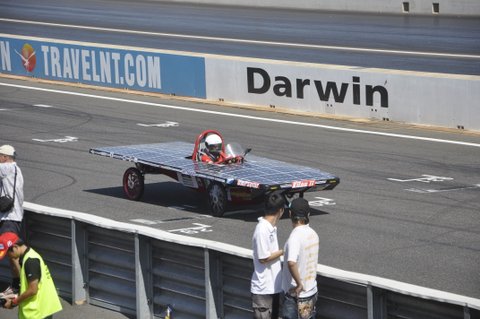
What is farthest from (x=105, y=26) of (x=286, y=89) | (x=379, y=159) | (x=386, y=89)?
(x=379, y=159)

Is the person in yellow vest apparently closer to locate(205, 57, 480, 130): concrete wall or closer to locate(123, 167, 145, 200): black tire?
locate(123, 167, 145, 200): black tire

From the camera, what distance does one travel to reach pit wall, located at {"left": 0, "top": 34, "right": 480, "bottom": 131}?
2755cm

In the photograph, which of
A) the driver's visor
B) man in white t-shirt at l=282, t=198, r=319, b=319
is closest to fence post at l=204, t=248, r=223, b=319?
man in white t-shirt at l=282, t=198, r=319, b=319

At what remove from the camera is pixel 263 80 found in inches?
1230

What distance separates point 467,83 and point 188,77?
9.57 m

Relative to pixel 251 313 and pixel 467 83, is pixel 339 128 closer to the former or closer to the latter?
pixel 467 83

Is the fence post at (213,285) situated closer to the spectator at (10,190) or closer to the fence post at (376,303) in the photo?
the fence post at (376,303)

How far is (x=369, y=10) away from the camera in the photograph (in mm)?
53562

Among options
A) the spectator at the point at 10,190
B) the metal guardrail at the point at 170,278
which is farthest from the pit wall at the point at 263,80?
the spectator at the point at 10,190

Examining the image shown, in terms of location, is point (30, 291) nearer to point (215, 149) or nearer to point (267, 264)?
point (267, 264)

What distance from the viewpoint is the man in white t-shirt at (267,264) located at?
11438 millimetres

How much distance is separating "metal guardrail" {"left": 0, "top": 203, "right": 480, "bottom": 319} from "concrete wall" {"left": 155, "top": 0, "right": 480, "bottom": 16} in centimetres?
3652

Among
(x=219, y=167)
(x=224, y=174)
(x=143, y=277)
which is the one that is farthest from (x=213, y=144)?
(x=143, y=277)

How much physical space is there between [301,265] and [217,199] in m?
8.09
